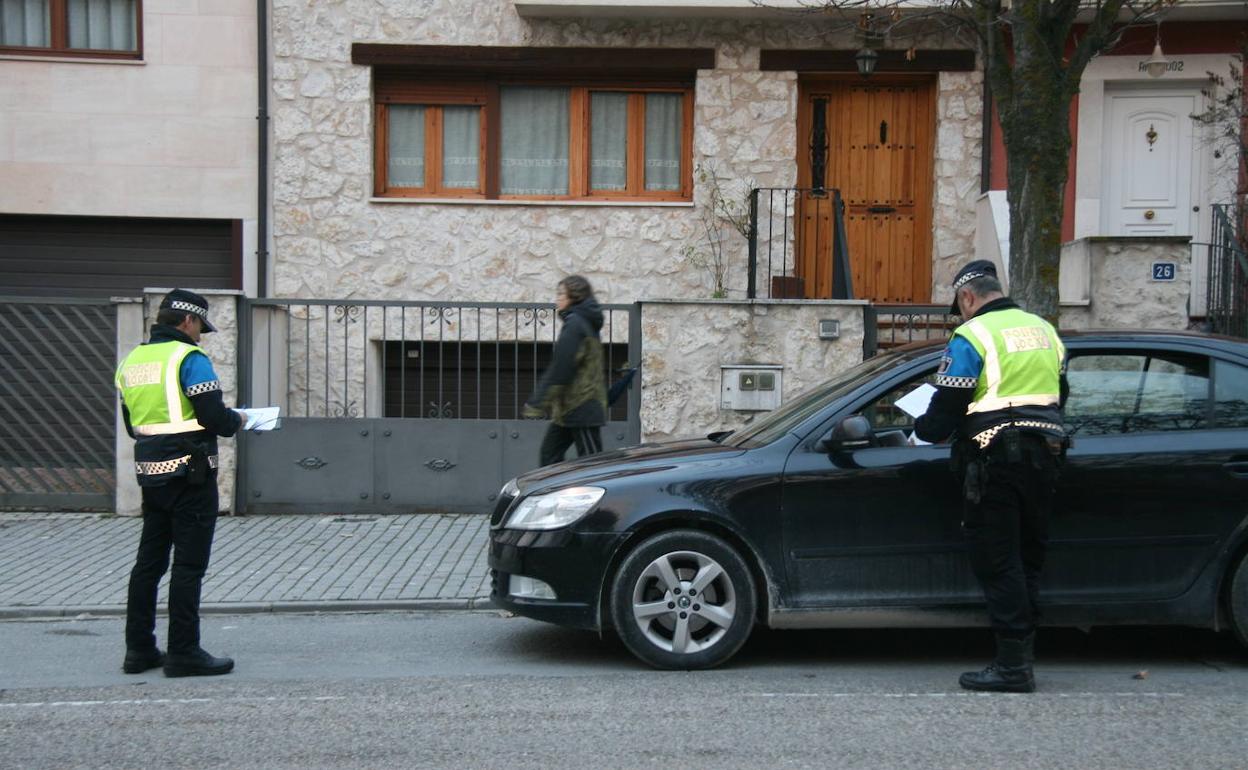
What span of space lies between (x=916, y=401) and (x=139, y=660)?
403 cm

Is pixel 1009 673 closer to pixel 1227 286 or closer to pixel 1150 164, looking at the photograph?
pixel 1227 286

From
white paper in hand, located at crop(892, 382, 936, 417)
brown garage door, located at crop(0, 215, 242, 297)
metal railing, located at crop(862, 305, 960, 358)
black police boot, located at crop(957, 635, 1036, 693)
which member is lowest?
black police boot, located at crop(957, 635, 1036, 693)

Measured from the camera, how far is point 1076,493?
6086mm

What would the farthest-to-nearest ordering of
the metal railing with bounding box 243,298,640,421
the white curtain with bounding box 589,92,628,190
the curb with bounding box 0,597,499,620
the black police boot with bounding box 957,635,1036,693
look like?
the white curtain with bounding box 589,92,628,190, the metal railing with bounding box 243,298,640,421, the curb with bounding box 0,597,499,620, the black police boot with bounding box 957,635,1036,693

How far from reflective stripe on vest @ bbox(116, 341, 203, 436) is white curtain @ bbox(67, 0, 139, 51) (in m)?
8.12

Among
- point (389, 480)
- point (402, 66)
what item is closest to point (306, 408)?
point (389, 480)

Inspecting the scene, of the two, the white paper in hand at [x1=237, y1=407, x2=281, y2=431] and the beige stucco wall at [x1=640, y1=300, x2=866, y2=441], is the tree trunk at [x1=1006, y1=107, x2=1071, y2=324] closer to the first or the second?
the beige stucco wall at [x1=640, y1=300, x2=866, y2=441]

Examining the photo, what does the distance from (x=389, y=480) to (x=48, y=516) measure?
116 inches

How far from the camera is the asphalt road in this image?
5.02 meters

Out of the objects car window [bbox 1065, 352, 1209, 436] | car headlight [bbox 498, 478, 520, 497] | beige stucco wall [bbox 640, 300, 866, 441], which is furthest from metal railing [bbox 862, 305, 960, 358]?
car headlight [bbox 498, 478, 520, 497]

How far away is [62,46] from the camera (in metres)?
13.2

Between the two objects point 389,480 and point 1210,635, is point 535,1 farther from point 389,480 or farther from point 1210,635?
point 1210,635

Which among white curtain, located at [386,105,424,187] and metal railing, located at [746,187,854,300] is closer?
metal railing, located at [746,187,854,300]

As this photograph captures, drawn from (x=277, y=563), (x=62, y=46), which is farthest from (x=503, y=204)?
(x=277, y=563)
